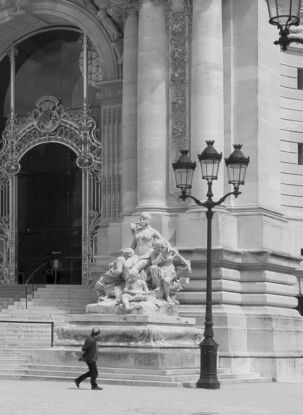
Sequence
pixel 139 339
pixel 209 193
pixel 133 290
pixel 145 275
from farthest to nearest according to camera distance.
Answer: pixel 145 275 < pixel 133 290 < pixel 139 339 < pixel 209 193

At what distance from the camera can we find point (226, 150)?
32.2 m

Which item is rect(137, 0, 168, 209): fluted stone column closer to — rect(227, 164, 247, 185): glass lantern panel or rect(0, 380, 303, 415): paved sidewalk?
rect(227, 164, 247, 185): glass lantern panel

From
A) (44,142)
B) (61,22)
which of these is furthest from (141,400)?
(61,22)

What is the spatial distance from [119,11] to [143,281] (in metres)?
10.7

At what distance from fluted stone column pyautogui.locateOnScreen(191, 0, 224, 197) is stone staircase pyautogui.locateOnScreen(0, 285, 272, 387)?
5.85 metres

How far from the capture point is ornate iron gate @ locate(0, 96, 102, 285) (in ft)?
125

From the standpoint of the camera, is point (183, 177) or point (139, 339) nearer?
point (183, 177)

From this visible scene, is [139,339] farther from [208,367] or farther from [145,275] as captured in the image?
[145,275]

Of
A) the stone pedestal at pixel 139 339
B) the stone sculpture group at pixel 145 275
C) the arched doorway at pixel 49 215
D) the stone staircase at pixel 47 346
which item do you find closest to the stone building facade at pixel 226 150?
the stone sculpture group at pixel 145 275

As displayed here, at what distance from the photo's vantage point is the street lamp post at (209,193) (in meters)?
23.9

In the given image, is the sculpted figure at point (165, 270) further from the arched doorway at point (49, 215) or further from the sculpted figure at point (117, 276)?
the arched doorway at point (49, 215)

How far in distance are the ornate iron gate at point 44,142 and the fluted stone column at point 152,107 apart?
236 inches

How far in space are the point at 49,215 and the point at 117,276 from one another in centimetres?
1134

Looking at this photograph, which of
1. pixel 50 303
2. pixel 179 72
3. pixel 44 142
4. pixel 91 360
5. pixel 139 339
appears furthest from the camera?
pixel 44 142
